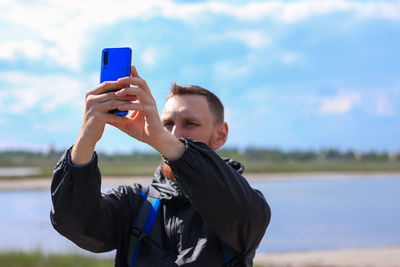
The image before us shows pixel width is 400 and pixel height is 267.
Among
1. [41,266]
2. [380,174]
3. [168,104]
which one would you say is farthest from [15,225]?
[380,174]

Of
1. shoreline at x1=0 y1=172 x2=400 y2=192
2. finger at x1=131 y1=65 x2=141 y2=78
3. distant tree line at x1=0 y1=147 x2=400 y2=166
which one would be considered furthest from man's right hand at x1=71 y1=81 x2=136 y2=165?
distant tree line at x1=0 y1=147 x2=400 y2=166

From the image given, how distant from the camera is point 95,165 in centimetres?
220

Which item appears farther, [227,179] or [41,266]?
[41,266]

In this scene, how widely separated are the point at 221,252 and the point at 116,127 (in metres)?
0.83

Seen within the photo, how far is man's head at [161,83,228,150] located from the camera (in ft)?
8.75

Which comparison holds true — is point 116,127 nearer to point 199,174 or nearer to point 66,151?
point 66,151

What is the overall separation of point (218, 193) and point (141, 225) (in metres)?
0.57

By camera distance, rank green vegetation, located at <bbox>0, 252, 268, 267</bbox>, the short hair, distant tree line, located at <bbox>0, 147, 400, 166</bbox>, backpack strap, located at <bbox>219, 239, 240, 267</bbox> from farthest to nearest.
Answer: distant tree line, located at <bbox>0, 147, 400, 166</bbox>, green vegetation, located at <bbox>0, 252, 268, 267</bbox>, the short hair, backpack strap, located at <bbox>219, 239, 240, 267</bbox>

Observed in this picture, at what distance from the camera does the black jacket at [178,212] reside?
2.10 metres

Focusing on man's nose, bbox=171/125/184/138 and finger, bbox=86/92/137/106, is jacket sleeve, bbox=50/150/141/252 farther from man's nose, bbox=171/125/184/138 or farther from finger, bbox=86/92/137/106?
man's nose, bbox=171/125/184/138

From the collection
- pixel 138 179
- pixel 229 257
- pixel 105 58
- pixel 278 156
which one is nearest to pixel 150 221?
pixel 229 257

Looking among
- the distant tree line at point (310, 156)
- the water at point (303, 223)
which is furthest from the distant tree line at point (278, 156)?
the water at point (303, 223)

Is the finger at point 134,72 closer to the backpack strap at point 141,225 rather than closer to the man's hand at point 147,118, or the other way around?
the man's hand at point 147,118

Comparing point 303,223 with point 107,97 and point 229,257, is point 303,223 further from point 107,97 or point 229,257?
point 107,97
